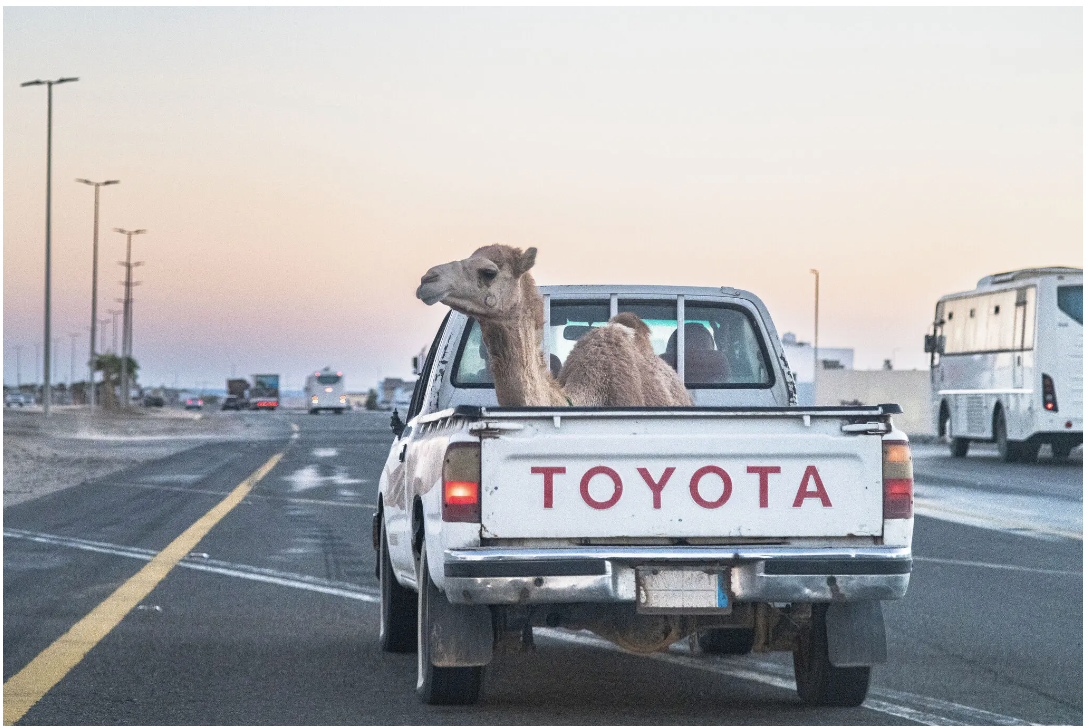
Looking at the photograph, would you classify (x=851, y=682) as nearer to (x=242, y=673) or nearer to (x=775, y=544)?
(x=775, y=544)

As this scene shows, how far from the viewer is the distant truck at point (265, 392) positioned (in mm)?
125125

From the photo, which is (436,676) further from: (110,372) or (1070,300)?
(110,372)

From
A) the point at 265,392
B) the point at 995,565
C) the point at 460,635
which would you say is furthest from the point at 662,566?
the point at 265,392

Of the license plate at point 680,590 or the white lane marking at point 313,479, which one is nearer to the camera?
the license plate at point 680,590

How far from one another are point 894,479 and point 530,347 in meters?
2.25

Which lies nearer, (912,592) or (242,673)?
(242,673)

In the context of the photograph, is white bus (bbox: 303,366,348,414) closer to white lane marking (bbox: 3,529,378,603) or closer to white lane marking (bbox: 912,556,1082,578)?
white lane marking (bbox: 3,529,378,603)

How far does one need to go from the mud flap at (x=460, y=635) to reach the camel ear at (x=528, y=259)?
6.66 feet

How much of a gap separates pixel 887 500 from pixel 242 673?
11.8 feet

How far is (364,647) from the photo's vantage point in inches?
364

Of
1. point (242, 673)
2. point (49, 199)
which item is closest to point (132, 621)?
point (242, 673)

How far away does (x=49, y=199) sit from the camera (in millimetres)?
59188

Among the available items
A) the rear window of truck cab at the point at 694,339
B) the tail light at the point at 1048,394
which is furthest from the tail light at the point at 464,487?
the tail light at the point at 1048,394

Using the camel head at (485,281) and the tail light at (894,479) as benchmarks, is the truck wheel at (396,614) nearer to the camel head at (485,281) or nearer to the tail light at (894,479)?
the camel head at (485,281)
